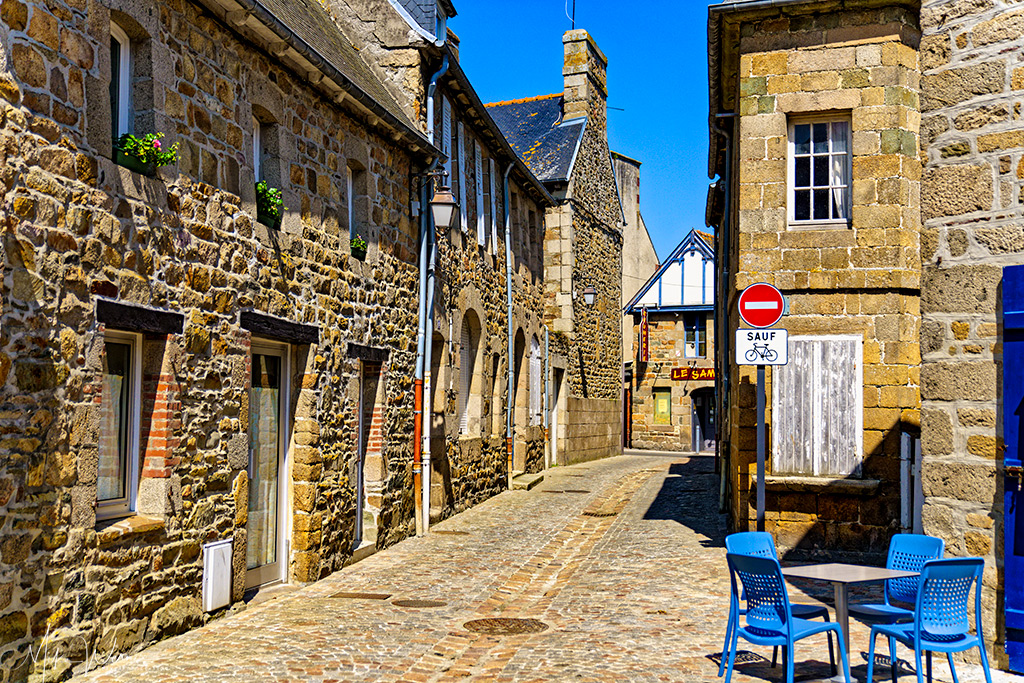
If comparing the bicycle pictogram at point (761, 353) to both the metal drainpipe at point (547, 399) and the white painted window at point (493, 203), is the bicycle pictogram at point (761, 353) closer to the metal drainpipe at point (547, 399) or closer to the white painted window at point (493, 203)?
the white painted window at point (493, 203)

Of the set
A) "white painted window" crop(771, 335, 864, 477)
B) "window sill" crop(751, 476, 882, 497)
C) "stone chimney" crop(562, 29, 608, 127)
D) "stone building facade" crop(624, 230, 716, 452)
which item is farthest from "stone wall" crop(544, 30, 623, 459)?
"window sill" crop(751, 476, 882, 497)

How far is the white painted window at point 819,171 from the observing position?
1060cm

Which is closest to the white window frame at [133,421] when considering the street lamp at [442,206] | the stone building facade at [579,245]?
the street lamp at [442,206]

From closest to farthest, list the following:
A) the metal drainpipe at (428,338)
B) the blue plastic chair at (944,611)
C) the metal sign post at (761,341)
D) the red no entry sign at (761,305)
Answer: the blue plastic chair at (944,611) → the metal sign post at (761,341) → the red no entry sign at (761,305) → the metal drainpipe at (428,338)

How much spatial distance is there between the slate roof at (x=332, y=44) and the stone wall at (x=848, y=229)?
3946mm

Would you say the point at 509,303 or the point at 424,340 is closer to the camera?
the point at 424,340

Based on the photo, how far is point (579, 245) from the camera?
23.9m

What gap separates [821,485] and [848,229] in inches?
105

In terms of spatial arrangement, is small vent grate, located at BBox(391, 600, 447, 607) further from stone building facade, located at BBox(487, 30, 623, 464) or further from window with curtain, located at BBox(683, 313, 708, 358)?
window with curtain, located at BBox(683, 313, 708, 358)

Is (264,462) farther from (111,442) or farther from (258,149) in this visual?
(258,149)

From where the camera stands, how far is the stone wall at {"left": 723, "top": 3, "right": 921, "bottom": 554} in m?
10.2

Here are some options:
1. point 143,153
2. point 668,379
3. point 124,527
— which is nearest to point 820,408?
point 124,527

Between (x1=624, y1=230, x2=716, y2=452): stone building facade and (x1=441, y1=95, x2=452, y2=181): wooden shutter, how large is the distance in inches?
707

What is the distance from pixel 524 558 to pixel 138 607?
473 cm
